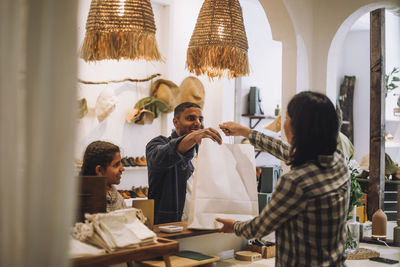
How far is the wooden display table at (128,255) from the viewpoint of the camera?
1.54m

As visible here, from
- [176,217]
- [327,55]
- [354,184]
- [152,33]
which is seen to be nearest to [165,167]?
[176,217]

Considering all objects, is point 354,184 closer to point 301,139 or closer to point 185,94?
point 301,139

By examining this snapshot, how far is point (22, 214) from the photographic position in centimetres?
106

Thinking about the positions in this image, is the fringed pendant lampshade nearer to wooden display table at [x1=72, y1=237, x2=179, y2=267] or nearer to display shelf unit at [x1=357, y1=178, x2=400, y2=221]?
wooden display table at [x1=72, y1=237, x2=179, y2=267]

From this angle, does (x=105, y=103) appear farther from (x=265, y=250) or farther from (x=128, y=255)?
(x=128, y=255)

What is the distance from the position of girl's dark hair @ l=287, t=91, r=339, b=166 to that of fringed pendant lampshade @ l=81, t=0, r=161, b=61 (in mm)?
833

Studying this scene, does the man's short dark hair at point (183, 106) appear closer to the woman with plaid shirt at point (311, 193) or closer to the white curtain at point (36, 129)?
the woman with plaid shirt at point (311, 193)

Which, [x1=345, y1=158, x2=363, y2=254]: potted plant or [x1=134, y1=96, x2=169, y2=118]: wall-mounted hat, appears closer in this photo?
[x1=345, y1=158, x2=363, y2=254]: potted plant

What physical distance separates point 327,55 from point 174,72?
274 cm

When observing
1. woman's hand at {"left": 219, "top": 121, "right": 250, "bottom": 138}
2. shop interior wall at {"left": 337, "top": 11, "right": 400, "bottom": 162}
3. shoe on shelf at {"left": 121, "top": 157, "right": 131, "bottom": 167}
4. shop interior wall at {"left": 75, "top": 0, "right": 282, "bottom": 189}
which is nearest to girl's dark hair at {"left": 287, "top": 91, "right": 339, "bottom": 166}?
woman's hand at {"left": 219, "top": 121, "right": 250, "bottom": 138}

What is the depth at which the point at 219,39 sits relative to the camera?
257cm

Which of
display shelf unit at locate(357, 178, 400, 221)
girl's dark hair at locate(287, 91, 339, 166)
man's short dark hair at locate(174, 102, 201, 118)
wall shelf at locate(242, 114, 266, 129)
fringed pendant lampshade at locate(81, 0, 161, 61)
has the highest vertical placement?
fringed pendant lampshade at locate(81, 0, 161, 61)

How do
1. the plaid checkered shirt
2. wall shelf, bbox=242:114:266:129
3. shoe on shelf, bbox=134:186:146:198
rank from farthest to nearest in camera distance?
wall shelf, bbox=242:114:266:129, shoe on shelf, bbox=134:186:146:198, the plaid checkered shirt

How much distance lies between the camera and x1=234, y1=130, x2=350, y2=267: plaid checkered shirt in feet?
5.59
